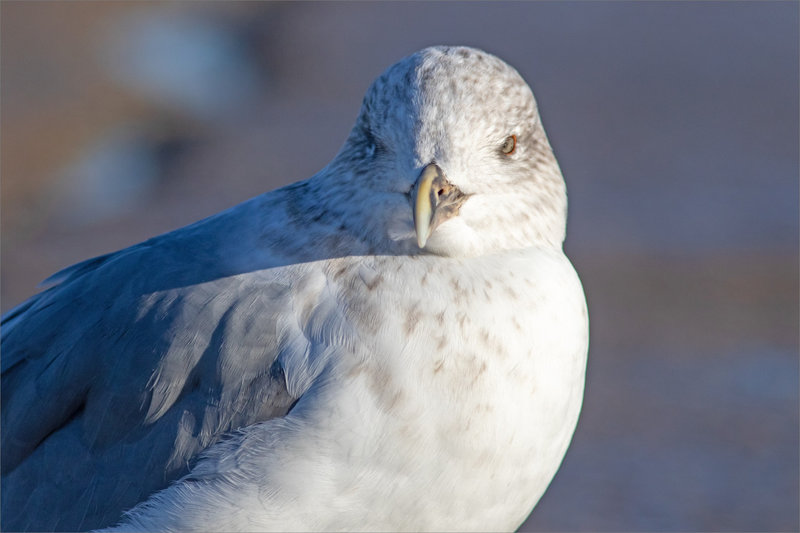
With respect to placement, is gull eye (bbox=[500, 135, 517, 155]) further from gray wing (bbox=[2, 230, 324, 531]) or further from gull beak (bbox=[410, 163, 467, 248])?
gray wing (bbox=[2, 230, 324, 531])

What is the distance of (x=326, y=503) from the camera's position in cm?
211

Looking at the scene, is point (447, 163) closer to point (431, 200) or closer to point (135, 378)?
point (431, 200)

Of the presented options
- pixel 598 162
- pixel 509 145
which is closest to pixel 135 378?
pixel 509 145

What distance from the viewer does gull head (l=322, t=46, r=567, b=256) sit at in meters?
2.08

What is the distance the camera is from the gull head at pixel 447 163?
2.08 metres

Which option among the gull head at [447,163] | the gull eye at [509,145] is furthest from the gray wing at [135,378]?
the gull eye at [509,145]

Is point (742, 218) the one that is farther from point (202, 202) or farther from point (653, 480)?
point (202, 202)

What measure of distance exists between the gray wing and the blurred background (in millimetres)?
2656

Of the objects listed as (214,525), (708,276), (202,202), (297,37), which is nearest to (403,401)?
(214,525)

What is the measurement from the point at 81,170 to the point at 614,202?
3613mm

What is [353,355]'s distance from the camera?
215 cm

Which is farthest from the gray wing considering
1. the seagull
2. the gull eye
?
the gull eye

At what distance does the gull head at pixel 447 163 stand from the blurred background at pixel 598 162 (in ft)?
8.49

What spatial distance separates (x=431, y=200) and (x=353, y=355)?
0.36 meters
